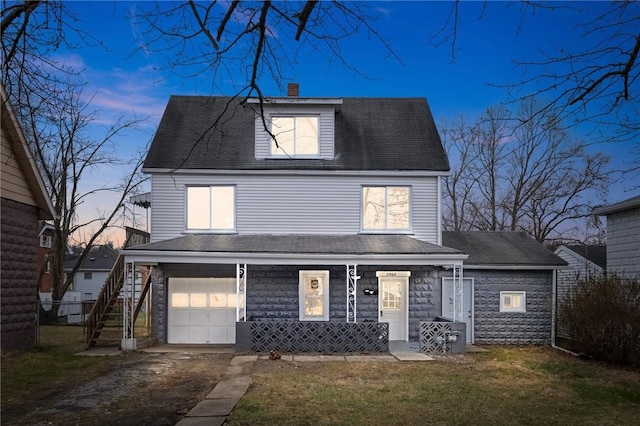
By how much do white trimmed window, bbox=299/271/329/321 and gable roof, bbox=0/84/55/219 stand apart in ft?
26.9

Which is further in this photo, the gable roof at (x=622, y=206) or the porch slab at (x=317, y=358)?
the gable roof at (x=622, y=206)

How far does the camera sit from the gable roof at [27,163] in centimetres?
1398

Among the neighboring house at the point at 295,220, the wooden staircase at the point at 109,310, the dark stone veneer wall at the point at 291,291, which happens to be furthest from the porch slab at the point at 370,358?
the wooden staircase at the point at 109,310

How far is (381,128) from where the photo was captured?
66.9ft

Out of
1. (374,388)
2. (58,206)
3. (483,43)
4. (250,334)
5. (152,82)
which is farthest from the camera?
(58,206)

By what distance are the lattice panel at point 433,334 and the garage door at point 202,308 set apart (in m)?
6.36

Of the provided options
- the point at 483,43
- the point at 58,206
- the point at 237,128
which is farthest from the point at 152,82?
the point at 58,206

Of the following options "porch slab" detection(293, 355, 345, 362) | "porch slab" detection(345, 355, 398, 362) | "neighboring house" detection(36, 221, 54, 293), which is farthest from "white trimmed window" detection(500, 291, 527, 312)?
"neighboring house" detection(36, 221, 54, 293)

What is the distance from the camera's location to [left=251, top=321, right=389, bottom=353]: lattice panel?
15695 mm

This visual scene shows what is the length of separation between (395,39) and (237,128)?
14575 millimetres

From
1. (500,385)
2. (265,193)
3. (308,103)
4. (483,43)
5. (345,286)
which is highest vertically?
(308,103)

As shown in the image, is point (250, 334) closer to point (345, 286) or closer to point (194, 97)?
point (345, 286)

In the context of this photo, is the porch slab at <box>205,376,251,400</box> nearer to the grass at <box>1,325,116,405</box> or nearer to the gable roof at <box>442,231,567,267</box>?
the grass at <box>1,325,116,405</box>

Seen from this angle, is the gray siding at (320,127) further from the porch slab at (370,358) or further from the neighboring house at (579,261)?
the neighboring house at (579,261)
